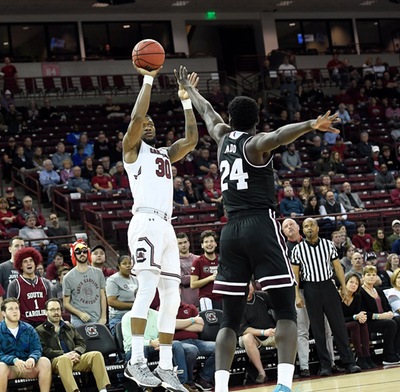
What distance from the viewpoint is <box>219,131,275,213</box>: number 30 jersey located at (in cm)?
690

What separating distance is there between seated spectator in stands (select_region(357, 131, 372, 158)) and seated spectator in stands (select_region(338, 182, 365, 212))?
174 inches

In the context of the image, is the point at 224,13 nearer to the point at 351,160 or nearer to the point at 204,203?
the point at 351,160

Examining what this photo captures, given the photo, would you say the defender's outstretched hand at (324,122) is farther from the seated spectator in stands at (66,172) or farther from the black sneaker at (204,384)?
the seated spectator in stands at (66,172)

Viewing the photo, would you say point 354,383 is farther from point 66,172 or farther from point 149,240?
point 66,172

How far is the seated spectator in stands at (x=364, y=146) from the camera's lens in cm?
2364

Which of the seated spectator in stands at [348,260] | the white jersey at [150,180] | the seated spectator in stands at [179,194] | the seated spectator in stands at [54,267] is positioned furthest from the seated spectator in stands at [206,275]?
the seated spectator in stands at [179,194]

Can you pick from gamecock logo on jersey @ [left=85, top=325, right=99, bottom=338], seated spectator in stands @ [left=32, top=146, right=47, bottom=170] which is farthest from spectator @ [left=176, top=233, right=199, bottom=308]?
seated spectator in stands @ [left=32, top=146, right=47, bottom=170]

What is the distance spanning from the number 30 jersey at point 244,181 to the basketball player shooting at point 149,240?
110cm

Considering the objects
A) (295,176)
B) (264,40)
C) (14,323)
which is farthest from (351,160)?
(14,323)

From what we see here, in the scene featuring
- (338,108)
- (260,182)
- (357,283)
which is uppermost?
(338,108)

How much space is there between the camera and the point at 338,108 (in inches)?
1051

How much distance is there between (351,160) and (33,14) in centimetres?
1090

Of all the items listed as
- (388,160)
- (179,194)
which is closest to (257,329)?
(179,194)

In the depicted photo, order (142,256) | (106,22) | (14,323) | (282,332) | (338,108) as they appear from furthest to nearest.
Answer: (106,22) → (338,108) → (14,323) → (142,256) → (282,332)
